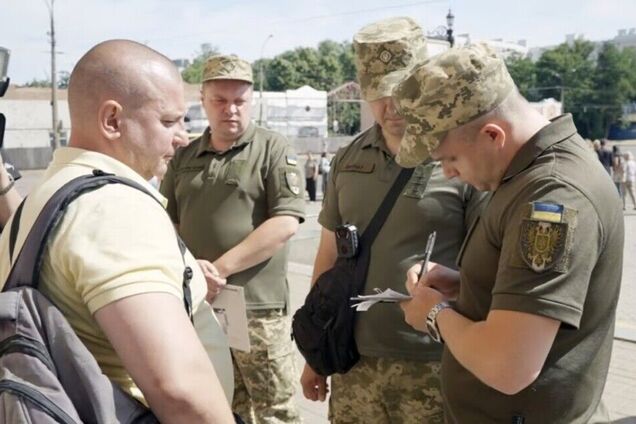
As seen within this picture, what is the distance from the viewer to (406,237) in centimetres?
238

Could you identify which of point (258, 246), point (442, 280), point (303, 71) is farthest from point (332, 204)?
point (303, 71)

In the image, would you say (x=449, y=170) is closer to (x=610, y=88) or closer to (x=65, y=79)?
(x=65, y=79)

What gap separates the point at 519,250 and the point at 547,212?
0.10 metres

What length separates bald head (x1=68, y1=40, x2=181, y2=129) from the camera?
1.50m

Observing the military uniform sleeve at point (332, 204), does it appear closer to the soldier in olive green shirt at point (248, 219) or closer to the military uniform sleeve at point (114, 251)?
the soldier in olive green shirt at point (248, 219)

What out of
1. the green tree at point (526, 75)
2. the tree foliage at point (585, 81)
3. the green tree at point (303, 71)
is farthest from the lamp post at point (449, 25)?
the green tree at point (303, 71)

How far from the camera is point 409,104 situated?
5.50 feet

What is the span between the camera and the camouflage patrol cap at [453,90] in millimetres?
1566

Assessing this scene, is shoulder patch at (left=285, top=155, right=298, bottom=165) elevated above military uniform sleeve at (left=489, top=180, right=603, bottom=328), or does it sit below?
below

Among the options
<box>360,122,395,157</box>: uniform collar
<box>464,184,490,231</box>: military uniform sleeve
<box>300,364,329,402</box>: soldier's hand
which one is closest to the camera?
<box>464,184,490,231</box>: military uniform sleeve

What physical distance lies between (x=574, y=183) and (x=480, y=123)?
0.26 metres

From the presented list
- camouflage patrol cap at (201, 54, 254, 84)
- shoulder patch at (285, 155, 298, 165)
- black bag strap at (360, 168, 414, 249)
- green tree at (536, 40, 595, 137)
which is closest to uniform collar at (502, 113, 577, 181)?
black bag strap at (360, 168, 414, 249)

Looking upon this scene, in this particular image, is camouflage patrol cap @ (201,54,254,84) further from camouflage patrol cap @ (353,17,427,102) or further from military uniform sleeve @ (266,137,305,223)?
camouflage patrol cap @ (353,17,427,102)

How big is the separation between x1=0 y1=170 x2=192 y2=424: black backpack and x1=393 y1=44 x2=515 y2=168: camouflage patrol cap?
854mm
